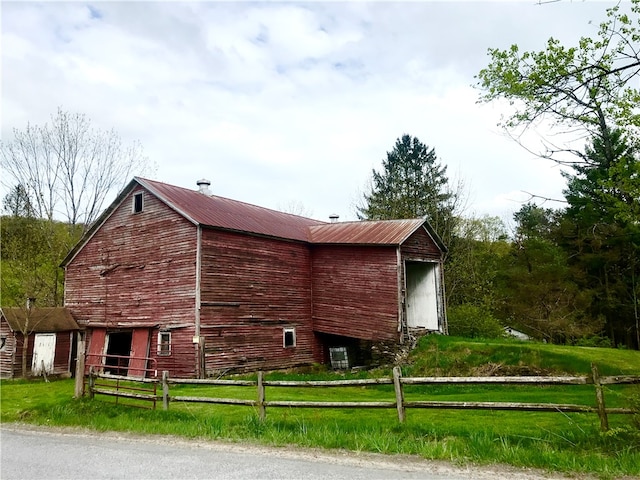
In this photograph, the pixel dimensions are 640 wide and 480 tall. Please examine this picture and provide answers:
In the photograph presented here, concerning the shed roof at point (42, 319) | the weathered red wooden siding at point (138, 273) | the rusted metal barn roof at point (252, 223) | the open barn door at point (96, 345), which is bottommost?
the open barn door at point (96, 345)

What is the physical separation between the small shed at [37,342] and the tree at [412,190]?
24158mm

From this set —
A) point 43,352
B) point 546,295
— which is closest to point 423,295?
point 546,295

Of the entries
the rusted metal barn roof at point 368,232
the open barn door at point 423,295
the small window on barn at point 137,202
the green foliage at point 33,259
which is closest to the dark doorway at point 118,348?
the small window on barn at point 137,202

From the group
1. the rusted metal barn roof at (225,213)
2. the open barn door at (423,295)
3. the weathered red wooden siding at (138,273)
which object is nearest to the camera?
the weathered red wooden siding at (138,273)

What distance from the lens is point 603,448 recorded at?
23.4ft

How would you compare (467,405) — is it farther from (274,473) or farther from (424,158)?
(424,158)

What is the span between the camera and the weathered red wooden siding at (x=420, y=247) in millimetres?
22508

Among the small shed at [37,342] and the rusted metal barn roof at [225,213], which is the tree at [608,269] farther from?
the small shed at [37,342]

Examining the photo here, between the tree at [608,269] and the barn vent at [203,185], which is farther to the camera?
the tree at [608,269]

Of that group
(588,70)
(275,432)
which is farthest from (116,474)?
(588,70)

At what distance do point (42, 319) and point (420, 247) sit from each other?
1737 cm

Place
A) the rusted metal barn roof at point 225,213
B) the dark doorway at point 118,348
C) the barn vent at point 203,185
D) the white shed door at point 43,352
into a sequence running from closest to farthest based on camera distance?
the rusted metal barn roof at point 225,213 < the white shed door at point 43,352 < the dark doorway at point 118,348 < the barn vent at point 203,185

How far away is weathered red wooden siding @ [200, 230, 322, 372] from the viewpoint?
776 inches

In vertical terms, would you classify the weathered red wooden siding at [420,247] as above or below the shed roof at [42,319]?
above
